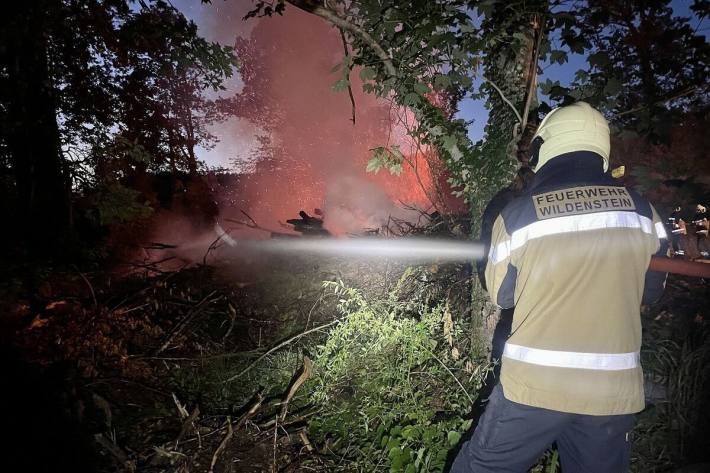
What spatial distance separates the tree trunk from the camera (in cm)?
446

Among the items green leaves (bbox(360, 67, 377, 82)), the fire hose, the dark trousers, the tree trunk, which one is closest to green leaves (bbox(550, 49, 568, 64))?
green leaves (bbox(360, 67, 377, 82))

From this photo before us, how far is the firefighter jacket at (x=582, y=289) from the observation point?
5.26 feet

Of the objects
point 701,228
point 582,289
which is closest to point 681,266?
point 582,289

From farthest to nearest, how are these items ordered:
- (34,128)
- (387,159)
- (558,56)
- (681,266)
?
(34,128), (387,159), (558,56), (681,266)

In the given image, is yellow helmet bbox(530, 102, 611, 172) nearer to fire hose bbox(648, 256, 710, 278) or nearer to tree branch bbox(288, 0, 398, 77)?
fire hose bbox(648, 256, 710, 278)

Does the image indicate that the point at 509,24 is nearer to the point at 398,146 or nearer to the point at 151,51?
the point at 398,146

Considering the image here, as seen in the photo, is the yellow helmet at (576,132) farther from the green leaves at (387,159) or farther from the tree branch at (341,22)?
the green leaves at (387,159)

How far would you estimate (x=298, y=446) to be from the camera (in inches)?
111

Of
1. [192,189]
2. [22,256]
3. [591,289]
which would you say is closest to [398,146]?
[591,289]

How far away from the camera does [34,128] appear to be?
18.7 feet

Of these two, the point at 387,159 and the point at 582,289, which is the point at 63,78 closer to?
the point at 387,159

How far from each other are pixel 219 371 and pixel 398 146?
306 centimetres

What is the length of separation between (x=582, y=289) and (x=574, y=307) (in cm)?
9

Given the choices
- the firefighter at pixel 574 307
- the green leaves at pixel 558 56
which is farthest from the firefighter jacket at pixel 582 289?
the green leaves at pixel 558 56
